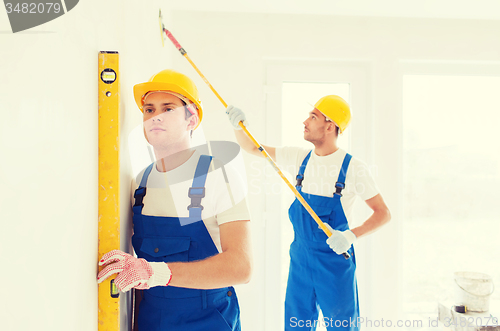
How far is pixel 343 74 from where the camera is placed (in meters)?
2.58

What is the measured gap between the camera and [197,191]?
103cm

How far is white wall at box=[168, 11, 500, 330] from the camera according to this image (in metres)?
2.46

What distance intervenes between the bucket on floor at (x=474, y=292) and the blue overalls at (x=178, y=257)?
6.56 feet

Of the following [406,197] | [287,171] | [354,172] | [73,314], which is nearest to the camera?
[73,314]

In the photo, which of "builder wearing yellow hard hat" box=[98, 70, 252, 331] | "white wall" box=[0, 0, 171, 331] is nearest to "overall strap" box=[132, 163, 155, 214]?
"builder wearing yellow hard hat" box=[98, 70, 252, 331]

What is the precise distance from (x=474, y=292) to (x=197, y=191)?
2.25 m

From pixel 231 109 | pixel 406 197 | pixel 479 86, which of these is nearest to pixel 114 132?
pixel 231 109

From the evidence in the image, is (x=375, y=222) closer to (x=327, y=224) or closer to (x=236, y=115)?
(x=327, y=224)

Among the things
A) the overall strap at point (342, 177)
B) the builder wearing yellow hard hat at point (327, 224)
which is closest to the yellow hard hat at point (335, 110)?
the builder wearing yellow hard hat at point (327, 224)

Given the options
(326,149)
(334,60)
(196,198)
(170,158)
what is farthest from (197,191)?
(334,60)

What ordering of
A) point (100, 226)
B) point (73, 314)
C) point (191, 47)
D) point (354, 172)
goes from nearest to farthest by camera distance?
point (73, 314), point (100, 226), point (354, 172), point (191, 47)

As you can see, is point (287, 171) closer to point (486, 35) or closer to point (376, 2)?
point (376, 2)

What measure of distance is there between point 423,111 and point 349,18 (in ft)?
3.37

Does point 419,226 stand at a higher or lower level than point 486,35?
lower
